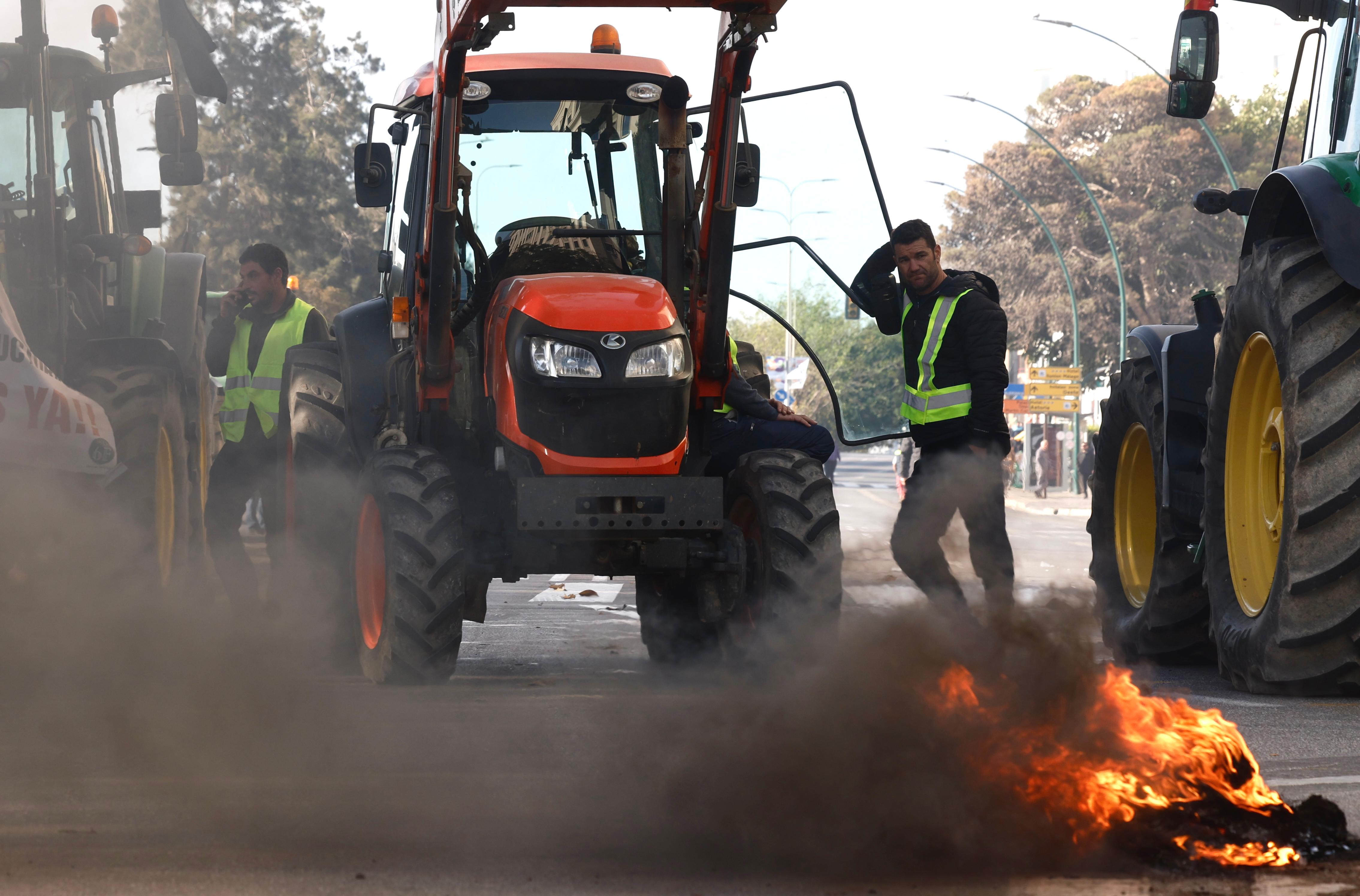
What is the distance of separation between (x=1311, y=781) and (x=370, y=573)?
3.99 metres

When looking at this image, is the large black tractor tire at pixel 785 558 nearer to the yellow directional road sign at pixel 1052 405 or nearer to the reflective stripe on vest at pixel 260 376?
the reflective stripe on vest at pixel 260 376

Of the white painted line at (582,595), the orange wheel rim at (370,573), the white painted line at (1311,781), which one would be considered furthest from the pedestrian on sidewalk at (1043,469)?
the white painted line at (1311,781)

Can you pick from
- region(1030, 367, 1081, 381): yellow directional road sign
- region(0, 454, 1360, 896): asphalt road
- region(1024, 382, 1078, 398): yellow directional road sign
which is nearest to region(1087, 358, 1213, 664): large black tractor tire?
region(0, 454, 1360, 896): asphalt road

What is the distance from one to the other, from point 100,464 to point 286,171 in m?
47.7

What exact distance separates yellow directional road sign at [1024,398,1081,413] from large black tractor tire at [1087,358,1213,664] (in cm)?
3348

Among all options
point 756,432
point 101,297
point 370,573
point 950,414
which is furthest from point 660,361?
point 101,297

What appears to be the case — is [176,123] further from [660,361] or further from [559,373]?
[660,361]

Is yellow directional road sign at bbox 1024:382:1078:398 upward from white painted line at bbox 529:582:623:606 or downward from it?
downward

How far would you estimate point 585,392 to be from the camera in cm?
679

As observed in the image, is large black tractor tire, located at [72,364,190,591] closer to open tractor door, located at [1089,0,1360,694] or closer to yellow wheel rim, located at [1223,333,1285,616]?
open tractor door, located at [1089,0,1360,694]

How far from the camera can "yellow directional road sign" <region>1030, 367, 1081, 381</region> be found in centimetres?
4119

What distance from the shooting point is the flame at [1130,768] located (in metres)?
3.99

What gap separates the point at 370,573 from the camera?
23.9ft

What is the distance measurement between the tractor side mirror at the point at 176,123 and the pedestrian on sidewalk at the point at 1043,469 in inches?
1512
